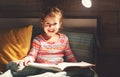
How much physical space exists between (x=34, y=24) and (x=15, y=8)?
0.23m

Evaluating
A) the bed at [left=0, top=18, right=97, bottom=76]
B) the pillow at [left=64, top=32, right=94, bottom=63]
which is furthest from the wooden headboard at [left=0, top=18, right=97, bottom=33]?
the pillow at [left=64, top=32, right=94, bottom=63]

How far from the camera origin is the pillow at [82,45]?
2.30m

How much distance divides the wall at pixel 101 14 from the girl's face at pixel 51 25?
0.21m

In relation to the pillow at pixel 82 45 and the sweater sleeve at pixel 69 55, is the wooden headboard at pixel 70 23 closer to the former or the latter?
the pillow at pixel 82 45

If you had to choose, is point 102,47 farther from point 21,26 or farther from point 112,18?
point 21,26

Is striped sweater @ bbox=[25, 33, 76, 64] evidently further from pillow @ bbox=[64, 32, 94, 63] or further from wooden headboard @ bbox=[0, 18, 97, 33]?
wooden headboard @ bbox=[0, 18, 97, 33]

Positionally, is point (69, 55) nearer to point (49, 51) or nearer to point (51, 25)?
point (49, 51)

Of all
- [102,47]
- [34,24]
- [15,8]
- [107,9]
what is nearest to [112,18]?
[107,9]

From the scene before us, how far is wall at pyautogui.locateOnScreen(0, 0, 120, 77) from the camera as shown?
96.5 inches

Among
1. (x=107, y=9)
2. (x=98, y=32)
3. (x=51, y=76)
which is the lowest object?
(x=51, y=76)

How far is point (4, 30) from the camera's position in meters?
2.33

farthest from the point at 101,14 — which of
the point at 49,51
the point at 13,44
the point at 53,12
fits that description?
the point at 13,44

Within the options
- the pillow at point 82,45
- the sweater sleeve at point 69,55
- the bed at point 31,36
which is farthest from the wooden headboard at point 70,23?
the sweater sleeve at point 69,55

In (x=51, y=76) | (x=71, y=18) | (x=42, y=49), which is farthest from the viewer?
(x=71, y=18)
